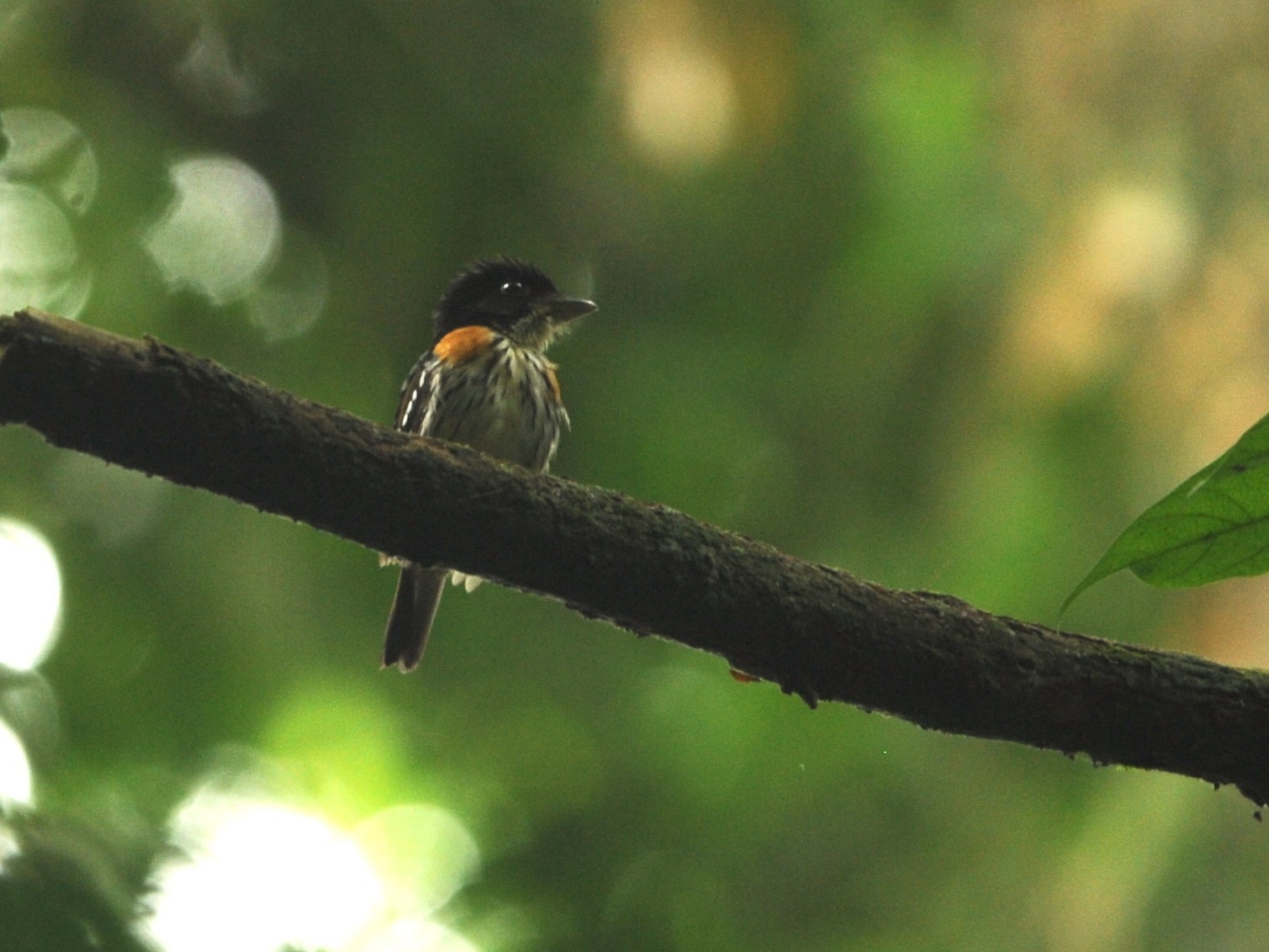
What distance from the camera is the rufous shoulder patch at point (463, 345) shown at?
4988mm

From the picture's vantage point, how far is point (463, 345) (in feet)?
16.6

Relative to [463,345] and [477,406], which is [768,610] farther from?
[463,345]

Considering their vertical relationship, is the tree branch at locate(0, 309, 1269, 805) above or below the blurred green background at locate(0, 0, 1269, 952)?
below

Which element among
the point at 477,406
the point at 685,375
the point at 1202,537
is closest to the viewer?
the point at 1202,537

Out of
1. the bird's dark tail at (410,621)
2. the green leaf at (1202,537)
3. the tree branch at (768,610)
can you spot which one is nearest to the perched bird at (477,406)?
the bird's dark tail at (410,621)

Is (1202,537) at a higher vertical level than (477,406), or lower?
lower

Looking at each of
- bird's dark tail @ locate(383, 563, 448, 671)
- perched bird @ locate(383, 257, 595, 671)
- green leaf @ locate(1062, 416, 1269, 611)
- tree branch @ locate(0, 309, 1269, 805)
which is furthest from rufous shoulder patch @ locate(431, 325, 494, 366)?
green leaf @ locate(1062, 416, 1269, 611)

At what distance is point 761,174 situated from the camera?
6.85 meters

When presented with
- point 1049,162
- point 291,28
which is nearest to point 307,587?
point 291,28

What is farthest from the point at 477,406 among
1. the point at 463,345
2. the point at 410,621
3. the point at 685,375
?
the point at 685,375

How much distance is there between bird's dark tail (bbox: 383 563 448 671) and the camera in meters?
4.98

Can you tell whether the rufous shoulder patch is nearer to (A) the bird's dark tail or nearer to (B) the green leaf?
(A) the bird's dark tail

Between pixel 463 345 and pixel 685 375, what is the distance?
167 centimetres

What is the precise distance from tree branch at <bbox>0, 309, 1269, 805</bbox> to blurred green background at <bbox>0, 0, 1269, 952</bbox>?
8.27 ft
